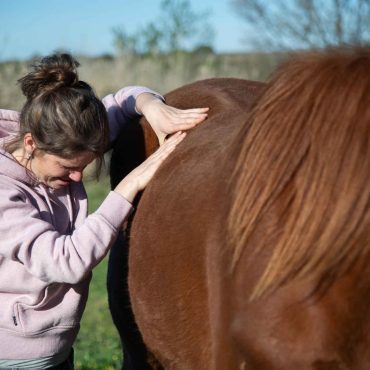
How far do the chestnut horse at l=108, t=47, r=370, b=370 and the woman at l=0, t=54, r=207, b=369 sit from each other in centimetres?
46

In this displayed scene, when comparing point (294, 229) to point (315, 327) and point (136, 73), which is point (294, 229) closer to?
point (315, 327)

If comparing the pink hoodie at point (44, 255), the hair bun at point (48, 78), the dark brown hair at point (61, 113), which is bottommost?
the pink hoodie at point (44, 255)

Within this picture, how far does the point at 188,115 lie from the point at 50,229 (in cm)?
72

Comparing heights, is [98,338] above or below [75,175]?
below

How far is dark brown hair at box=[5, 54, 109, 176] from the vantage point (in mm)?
2535

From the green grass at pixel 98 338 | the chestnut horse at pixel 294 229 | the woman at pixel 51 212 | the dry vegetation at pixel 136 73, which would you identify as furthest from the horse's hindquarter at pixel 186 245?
the dry vegetation at pixel 136 73

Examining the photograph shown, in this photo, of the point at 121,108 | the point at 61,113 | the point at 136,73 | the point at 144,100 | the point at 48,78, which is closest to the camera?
the point at 61,113

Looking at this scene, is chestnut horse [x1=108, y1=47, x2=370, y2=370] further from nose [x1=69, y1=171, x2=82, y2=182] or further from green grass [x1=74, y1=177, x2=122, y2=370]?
green grass [x1=74, y1=177, x2=122, y2=370]

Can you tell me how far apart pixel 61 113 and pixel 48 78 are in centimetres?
18

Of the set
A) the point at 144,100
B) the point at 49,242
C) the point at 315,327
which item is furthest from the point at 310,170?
the point at 144,100

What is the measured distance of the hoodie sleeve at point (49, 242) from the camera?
7.89 feet

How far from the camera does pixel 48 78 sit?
2648 millimetres

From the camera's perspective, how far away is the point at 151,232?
8.29 ft

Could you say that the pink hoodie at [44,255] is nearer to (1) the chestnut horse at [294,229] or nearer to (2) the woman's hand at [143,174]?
(2) the woman's hand at [143,174]
